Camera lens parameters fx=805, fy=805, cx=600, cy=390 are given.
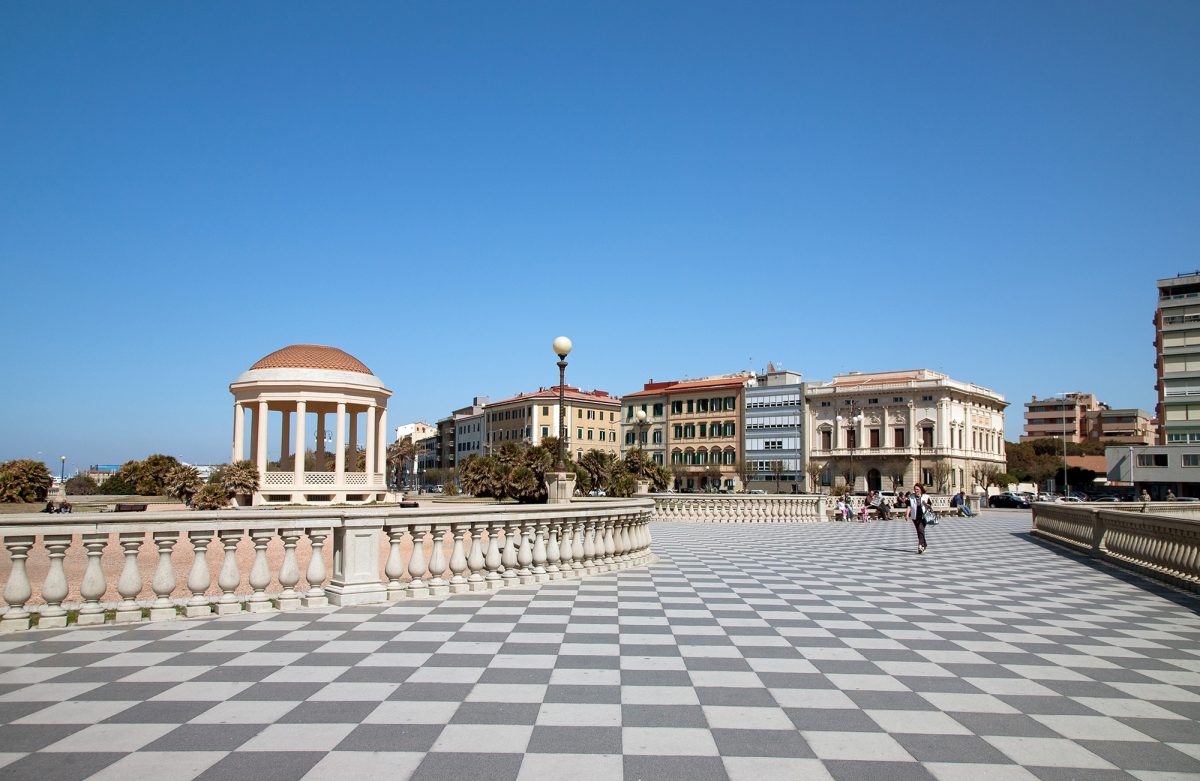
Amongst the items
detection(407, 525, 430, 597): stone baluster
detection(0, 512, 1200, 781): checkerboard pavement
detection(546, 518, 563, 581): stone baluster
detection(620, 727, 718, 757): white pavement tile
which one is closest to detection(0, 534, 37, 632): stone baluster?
detection(0, 512, 1200, 781): checkerboard pavement

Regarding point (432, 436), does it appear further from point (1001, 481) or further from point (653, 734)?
point (653, 734)

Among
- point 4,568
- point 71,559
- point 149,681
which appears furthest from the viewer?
point 71,559

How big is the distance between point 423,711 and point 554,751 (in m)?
1.17

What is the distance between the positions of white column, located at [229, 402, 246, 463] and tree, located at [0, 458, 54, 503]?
28.7 feet

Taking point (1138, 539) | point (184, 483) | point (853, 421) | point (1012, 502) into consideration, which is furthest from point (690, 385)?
point (1138, 539)

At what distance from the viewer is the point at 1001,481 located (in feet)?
302

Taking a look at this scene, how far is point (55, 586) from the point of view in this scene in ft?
25.0

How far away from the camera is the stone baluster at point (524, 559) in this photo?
1120 cm

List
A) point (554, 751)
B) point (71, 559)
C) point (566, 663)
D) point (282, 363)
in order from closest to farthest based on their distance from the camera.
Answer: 1. point (554, 751)
2. point (566, 663)
3. point (71, 559)
4. point (282, 363)

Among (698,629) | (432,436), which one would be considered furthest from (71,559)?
(432,436)

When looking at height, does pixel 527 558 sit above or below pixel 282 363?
below

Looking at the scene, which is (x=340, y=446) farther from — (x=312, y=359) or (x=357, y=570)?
(x=357, y=570)

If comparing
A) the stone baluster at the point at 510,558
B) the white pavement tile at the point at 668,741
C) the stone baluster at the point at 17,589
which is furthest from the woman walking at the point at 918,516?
the stone baluster at the point at 17,589

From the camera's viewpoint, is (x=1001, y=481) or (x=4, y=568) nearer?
(x=4, y=568)
